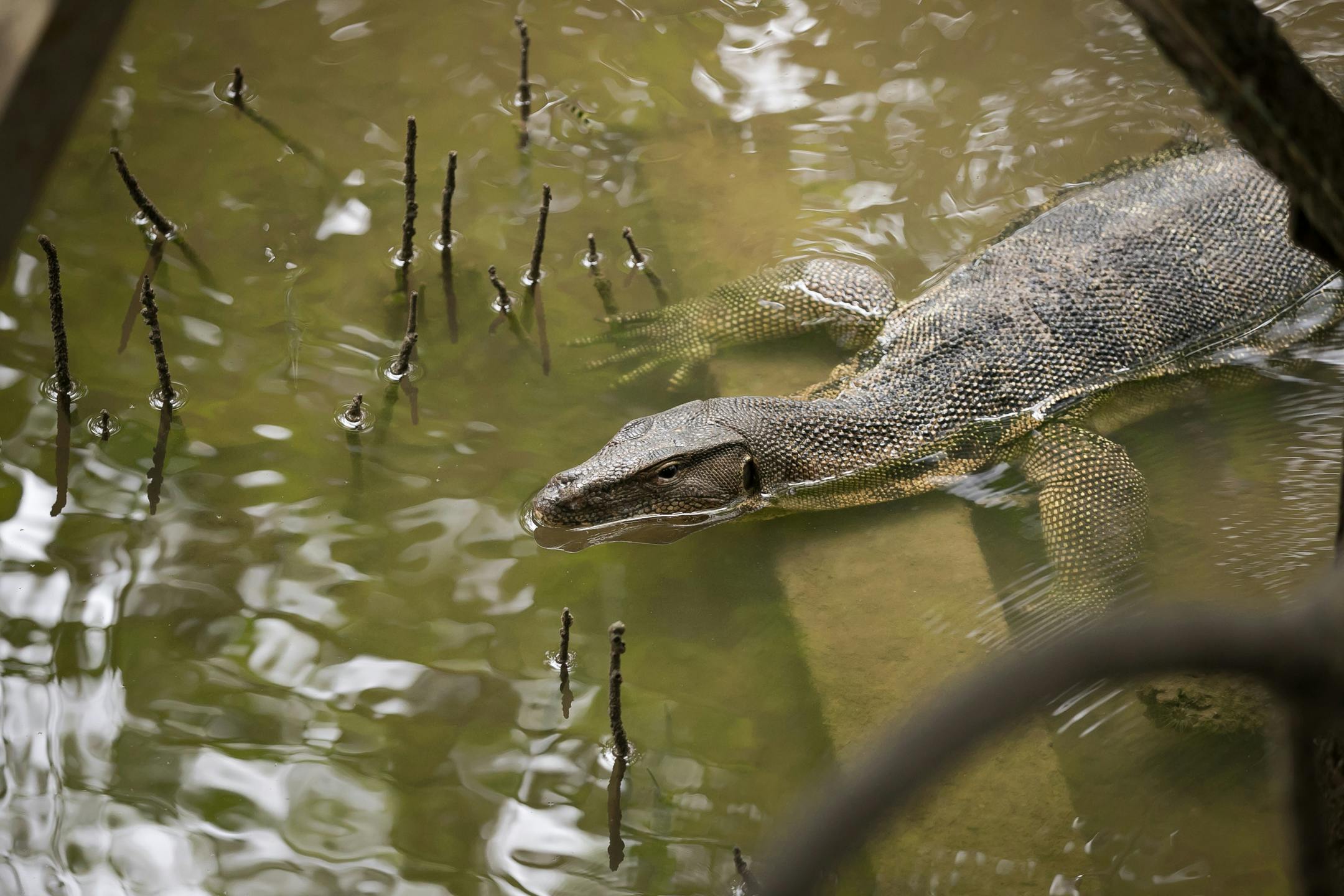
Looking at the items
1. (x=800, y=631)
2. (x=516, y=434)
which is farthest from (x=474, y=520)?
(x=800, y=631)

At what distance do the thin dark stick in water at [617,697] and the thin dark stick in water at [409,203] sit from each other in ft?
8.55

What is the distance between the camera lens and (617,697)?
127 inches

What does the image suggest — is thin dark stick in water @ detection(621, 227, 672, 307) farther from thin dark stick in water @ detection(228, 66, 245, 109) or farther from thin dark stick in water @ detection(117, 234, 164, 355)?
thin dark stick in water @ detection(228, 66, 245, 109)

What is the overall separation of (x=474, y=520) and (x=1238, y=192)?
4.26 meters

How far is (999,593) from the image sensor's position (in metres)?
4.16

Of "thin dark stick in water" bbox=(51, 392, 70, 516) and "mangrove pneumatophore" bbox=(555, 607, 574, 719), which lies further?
"thin dark stick in water" bbox=(51, 392, 70, 516)

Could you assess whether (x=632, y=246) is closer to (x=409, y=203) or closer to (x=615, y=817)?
(x=409, y=203)

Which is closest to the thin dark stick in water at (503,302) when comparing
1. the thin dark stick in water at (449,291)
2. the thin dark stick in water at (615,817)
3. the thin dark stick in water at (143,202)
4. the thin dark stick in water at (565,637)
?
the thin dark stick in water at (449,291)

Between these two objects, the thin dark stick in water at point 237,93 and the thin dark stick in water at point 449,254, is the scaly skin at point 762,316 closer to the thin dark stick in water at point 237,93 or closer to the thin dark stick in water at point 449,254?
the thin dark stick in water at point 449,254

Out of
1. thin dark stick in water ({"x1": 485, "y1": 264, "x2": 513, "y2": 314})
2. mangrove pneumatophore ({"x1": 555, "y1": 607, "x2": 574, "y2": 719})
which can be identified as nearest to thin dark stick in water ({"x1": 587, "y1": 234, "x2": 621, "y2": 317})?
thin dark stick in water ({"x1": 485, "y1": 264, "x2": 513, "y2": 314})

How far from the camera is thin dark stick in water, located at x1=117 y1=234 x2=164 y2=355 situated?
486cm

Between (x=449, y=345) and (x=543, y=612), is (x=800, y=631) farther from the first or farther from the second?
(x=449, y=345)

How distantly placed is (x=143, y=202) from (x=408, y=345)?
5.47 ft

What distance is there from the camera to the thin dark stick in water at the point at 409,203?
4.94 meters
